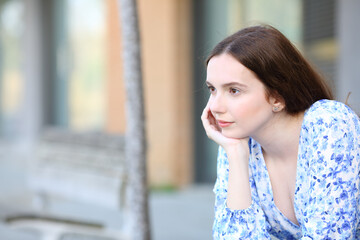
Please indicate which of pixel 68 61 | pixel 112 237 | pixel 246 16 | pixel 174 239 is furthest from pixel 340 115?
pixel 68 61

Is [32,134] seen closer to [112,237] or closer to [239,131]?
[112,237]

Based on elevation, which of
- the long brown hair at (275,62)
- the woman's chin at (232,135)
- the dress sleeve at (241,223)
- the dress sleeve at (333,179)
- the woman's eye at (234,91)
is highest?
the long brown hair at (275,62)

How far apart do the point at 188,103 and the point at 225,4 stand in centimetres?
138

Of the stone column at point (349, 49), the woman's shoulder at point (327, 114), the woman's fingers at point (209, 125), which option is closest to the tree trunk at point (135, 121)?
the woman's fingers at point (209, 125)

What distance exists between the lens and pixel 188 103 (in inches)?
283

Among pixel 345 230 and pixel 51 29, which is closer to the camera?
pixel 345 230

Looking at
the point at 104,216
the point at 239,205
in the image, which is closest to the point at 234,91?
the point at 239,205

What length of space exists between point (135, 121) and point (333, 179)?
1.51 meters

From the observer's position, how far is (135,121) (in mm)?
3053

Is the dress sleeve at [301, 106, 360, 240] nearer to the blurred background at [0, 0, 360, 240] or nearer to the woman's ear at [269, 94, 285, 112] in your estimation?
the woman's ear at [269, 94, 285, 112]

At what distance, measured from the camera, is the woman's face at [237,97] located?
5.95 ft

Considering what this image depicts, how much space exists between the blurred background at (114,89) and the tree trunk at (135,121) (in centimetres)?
42

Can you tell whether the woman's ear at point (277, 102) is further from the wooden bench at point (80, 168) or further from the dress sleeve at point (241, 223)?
the wooden bench at point (80, 168)

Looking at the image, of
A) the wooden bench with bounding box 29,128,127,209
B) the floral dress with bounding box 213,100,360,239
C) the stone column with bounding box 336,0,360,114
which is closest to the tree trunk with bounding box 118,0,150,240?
the wooden bench with bounding box 29,128,127,209
